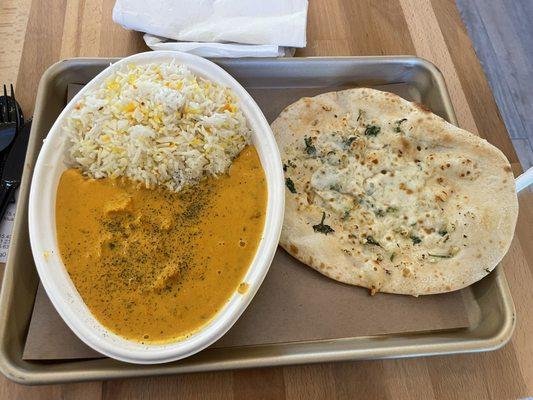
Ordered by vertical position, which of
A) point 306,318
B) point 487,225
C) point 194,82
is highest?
point 194,82

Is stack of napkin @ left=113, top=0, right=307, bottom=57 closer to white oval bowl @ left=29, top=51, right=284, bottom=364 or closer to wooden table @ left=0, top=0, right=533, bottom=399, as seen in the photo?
wooden table @ left=0, top=0, right=533, bottom=399

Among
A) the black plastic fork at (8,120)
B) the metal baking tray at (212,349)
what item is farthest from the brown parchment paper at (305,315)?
the black plastic fork at (8,120)

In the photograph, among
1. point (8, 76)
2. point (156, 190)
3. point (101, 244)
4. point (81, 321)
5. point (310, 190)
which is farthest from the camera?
point (8, 76)

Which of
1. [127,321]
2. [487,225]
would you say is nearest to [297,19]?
[487,225]

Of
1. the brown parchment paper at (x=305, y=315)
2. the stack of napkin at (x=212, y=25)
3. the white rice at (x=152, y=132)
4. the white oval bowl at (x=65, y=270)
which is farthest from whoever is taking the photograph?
the stack of napkin at (x=212, y=25)

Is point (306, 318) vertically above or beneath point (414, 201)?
beneath

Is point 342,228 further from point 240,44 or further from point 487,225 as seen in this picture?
point 240,44

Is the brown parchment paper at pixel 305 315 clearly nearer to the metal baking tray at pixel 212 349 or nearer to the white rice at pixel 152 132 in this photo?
the metal baking tray at pixel 212 349

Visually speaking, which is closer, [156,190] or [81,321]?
[81,321]
